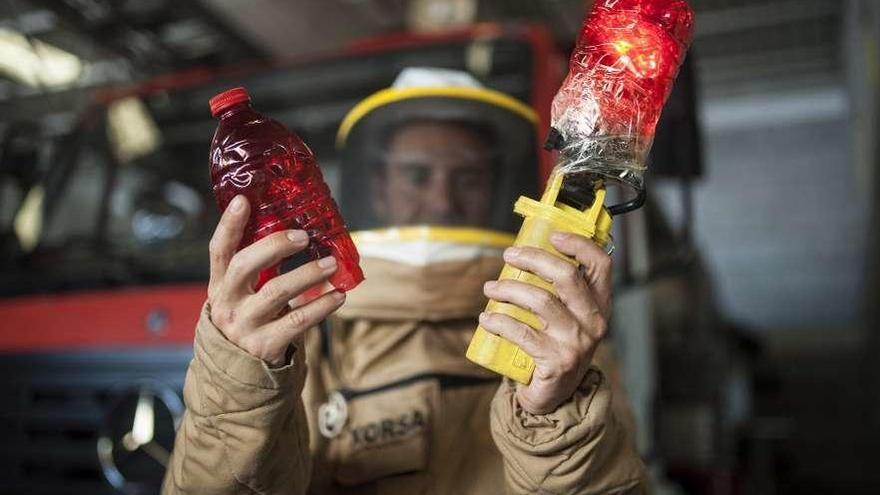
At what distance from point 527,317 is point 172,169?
187 centimetres

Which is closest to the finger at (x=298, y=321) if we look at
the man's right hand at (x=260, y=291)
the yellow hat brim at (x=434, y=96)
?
the man's right hand at (x=260, y=291)

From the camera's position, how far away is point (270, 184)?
3.31ft

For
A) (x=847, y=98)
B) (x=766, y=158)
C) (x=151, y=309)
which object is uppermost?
(x=151, y=309)

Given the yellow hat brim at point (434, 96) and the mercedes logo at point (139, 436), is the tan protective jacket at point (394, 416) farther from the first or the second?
the mercedes logo at point (139, 436)

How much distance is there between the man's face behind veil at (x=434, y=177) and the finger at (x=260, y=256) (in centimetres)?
60

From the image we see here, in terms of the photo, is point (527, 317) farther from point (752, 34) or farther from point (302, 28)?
point (752, 34)

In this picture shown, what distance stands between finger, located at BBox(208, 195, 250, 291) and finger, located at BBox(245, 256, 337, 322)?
60 mm

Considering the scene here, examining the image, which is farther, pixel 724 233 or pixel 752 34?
pixel 724 233

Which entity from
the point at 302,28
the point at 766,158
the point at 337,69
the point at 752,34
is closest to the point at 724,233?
the point at 766,158

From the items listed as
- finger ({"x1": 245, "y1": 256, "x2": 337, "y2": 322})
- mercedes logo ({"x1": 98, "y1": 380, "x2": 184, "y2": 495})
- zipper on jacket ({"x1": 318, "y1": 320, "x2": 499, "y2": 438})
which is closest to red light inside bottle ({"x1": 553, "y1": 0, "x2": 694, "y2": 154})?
finger ({"x1": 245, "y1": 256, "x2": 337, "y2": 322})

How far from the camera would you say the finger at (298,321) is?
3.22 feet

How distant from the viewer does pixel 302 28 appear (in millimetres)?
3990

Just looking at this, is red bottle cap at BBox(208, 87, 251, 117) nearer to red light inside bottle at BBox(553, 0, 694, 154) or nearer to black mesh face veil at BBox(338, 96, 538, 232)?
red light inside bottle at BBox(553, 0, 694, 154)

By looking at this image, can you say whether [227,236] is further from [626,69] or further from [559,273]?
[626,69]
